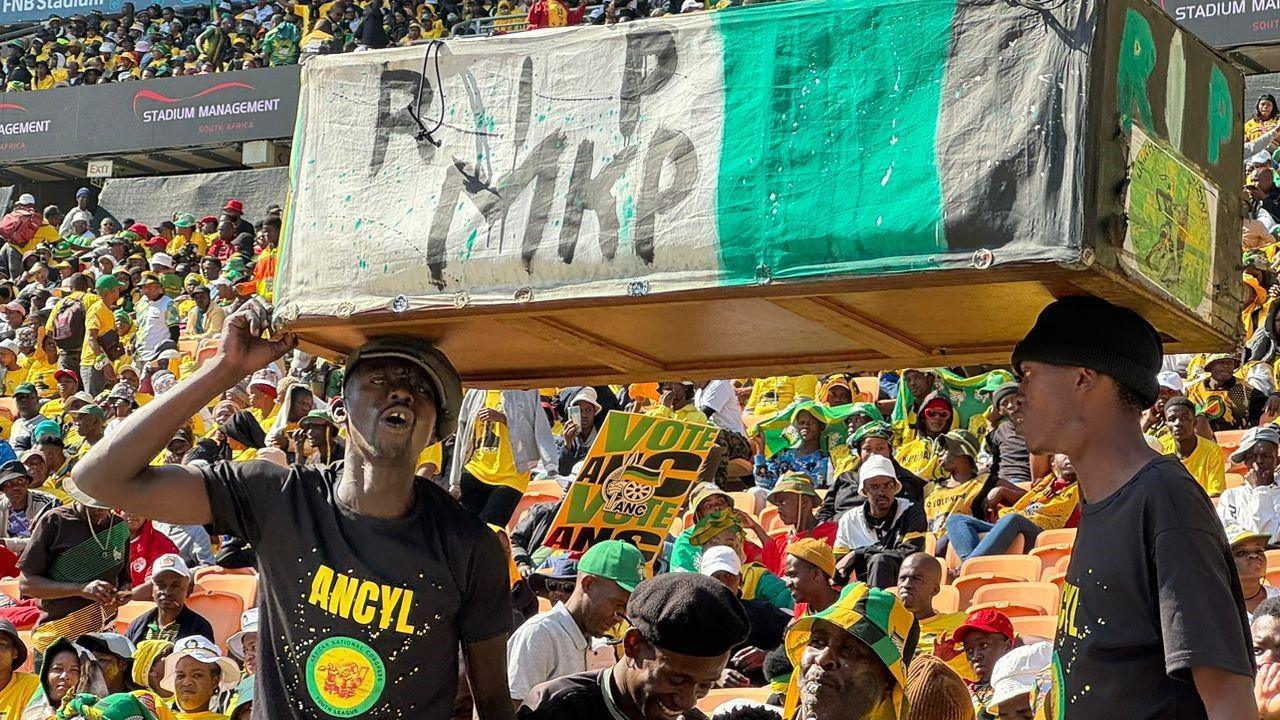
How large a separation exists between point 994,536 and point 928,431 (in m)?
1.67

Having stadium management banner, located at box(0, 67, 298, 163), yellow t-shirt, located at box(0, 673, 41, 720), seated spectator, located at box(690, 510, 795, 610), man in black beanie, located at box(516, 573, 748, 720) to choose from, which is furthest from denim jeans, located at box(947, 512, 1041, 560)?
stadium management banner, located at box(0, 67, 298, 163)

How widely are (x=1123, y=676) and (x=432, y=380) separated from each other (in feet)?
4.73

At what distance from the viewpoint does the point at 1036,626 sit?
6.98 m

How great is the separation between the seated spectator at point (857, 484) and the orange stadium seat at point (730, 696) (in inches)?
82.0

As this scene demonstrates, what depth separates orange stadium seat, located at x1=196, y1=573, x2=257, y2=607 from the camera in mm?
9078

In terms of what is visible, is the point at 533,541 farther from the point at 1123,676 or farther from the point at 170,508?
the point at 1123,676

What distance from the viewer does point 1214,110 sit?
11.2 feet

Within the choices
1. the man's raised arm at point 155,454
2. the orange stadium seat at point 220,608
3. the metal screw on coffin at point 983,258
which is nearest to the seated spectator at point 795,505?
the orange stadium seat at point 220,608

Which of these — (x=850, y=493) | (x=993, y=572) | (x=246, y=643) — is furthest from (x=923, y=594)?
(x=246, y=643)

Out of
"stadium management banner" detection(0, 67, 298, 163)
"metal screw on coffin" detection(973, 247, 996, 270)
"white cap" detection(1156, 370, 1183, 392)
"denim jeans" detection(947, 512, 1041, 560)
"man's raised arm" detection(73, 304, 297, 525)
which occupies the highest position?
"stadium management banner" detection(0, 67, 298, 163)

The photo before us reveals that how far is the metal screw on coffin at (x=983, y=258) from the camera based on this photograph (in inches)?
115

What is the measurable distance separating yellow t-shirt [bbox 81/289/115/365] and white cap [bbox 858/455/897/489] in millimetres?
9607

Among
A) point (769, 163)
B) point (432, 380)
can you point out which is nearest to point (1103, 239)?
point (769, 163)

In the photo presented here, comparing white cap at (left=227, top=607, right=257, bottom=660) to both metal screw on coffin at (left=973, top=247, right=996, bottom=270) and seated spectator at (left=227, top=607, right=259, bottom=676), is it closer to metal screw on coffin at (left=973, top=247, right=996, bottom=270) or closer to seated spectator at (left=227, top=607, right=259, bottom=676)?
seated spectator at (left=227, top=607, right=259, bottom=676)
